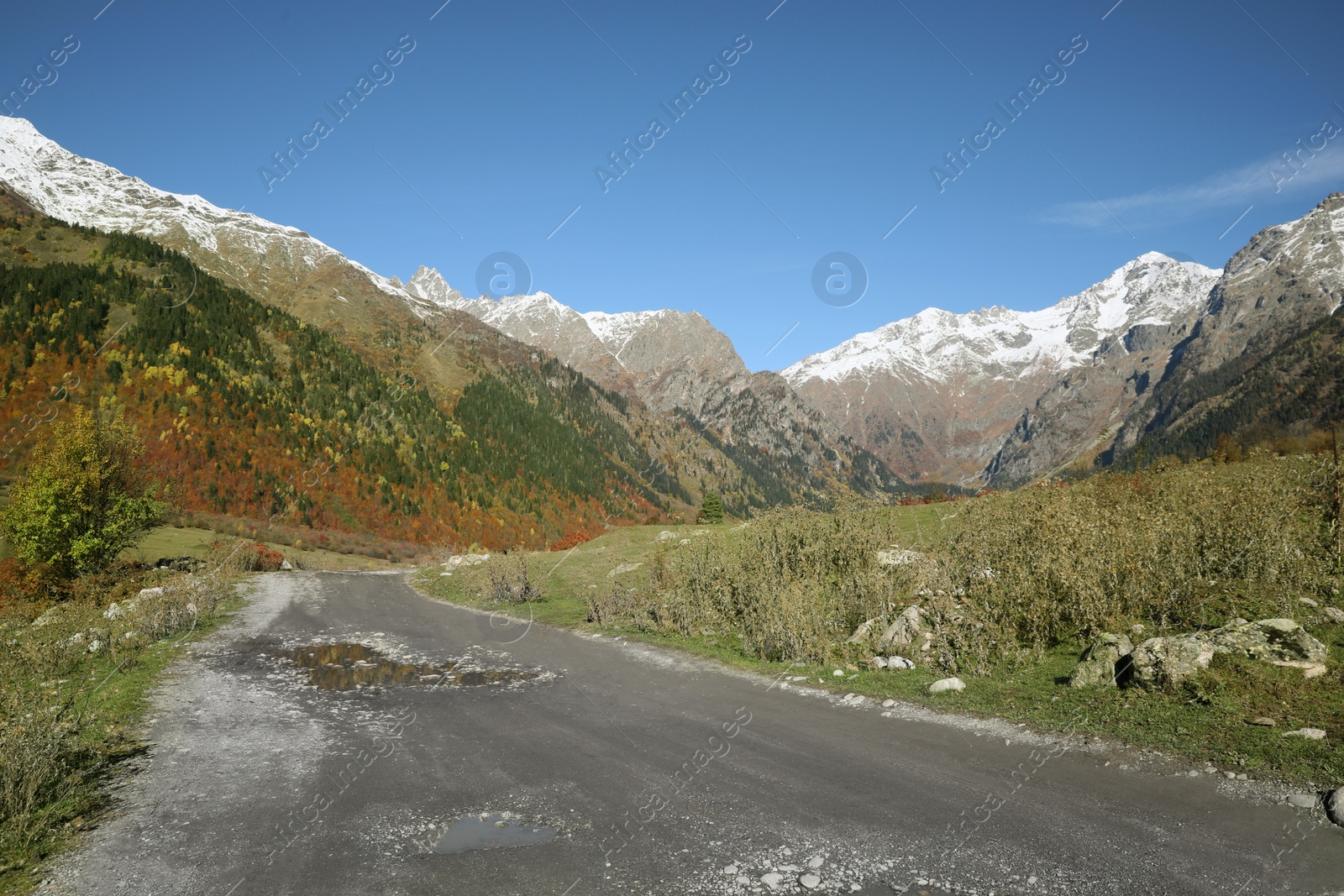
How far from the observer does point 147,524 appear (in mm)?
31422

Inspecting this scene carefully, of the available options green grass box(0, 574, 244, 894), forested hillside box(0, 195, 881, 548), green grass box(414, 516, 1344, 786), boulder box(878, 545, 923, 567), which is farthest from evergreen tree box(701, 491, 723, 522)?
green grass box(0, 574, 244, 894)

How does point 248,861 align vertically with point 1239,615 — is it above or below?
above

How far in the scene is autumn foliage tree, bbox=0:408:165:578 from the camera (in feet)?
90.9

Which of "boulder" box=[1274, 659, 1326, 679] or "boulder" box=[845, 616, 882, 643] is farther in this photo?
"boulder" box=[845, 616, 882, 643]

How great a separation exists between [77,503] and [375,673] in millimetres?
22958

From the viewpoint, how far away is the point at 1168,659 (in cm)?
1043

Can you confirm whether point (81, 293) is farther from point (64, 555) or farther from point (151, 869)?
point (151, 869)

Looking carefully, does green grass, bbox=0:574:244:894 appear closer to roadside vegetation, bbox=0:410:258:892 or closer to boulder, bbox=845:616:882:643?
roadside vegetation, bbox=0:410:258:892

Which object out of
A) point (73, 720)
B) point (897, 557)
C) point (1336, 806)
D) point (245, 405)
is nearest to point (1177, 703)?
point (1336, 806)

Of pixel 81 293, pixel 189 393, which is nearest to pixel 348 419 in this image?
pixel 189 393

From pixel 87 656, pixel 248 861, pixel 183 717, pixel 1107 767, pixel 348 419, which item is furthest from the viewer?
pixel 348 419

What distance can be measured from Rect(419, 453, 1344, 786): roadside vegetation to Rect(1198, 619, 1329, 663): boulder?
0.85ft

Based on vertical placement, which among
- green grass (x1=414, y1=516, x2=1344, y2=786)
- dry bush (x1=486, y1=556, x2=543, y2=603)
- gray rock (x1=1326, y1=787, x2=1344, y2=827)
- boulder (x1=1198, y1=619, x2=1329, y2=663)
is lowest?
green grass (x1=414, y1=516, x2=1344, y2=786)

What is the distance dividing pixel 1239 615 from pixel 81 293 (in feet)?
375
